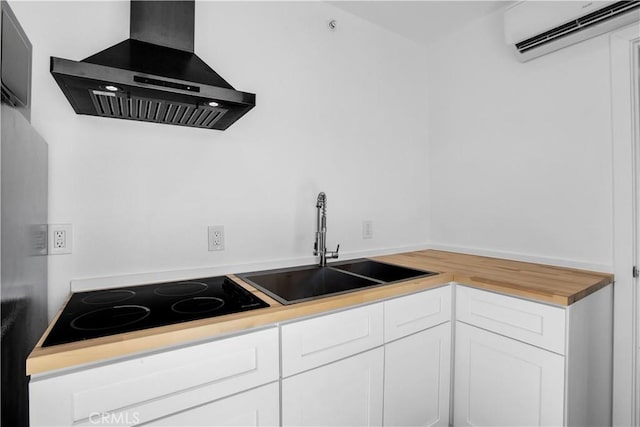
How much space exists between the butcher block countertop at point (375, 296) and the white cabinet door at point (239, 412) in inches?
8.0

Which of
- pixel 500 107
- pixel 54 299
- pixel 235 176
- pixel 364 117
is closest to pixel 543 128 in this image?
pixel 500 107

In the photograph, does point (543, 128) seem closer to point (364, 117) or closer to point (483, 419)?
point (364, 117)

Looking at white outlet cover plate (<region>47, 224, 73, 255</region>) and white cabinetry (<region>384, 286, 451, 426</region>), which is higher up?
white outlet cover plate (<region>47, 224, 73, 255</region>)

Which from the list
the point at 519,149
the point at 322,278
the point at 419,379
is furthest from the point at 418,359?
the point at 519,149

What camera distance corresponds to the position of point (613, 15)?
153 cm

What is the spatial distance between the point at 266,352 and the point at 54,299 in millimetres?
895

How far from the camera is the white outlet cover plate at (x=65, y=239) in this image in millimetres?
1277

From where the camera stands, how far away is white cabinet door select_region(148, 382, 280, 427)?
940 millimetres

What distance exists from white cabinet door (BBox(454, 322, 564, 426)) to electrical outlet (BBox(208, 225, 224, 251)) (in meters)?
1.24
